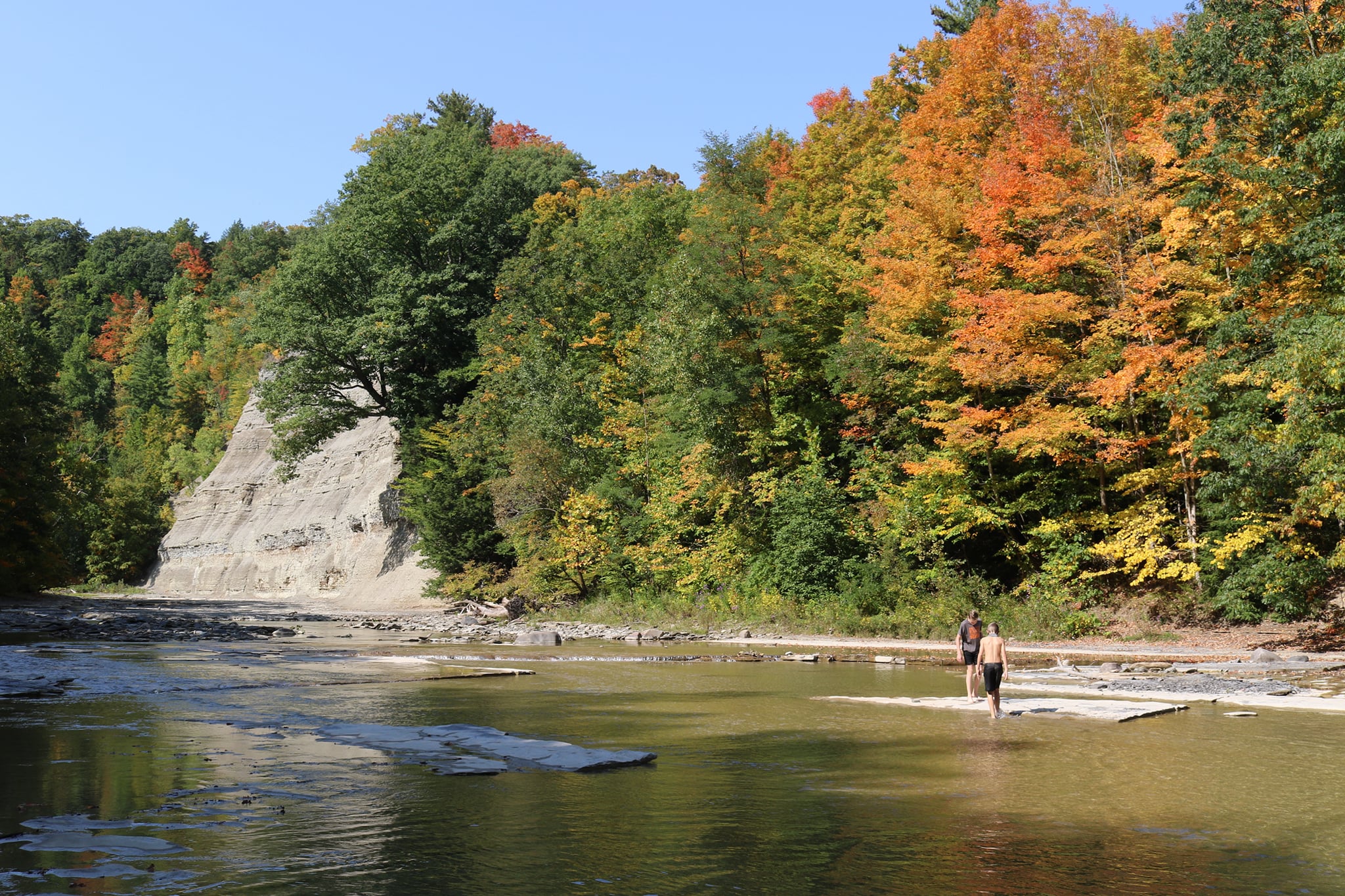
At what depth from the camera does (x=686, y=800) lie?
9344 mm

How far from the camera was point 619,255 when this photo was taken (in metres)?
49.7

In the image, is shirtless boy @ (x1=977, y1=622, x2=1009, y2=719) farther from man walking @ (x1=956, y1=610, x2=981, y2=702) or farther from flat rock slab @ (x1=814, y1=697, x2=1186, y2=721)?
man walking @ (x1=956, y1=610, x2=981, y2=702)

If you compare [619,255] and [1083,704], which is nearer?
[1083,704]

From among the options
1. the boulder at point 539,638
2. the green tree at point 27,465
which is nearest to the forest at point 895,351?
the green tree at point 27,465

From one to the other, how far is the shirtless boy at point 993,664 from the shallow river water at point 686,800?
380 mm

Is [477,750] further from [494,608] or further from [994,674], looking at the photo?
[494,608]

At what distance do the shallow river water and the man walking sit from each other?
4.74ft

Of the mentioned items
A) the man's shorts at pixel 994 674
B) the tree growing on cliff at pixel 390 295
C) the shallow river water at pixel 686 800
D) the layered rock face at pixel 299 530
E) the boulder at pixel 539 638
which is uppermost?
the tree growing on cliff at pixel 390 295

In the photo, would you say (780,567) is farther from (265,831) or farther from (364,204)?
(364,204)

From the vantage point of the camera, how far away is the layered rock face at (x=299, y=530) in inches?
2345

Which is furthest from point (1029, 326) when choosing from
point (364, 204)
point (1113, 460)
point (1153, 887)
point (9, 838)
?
point (364, 204)

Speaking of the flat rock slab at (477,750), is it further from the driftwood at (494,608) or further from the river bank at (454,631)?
the driftwood at (494,608)

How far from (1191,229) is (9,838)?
89.5 feet

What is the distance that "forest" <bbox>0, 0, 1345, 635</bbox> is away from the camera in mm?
23812
